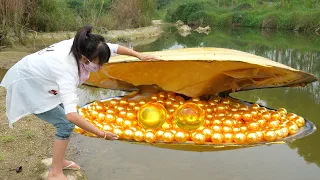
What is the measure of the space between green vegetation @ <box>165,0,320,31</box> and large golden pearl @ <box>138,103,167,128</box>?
1735cm

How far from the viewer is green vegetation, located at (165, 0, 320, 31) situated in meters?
19.4

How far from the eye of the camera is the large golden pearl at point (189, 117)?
2.81 meters

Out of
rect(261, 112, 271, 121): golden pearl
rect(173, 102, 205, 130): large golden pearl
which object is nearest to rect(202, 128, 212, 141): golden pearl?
rect(173, 102, 205, 130): large golden pearl

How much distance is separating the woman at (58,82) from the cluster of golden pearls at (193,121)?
67cm

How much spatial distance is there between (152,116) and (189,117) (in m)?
0.29

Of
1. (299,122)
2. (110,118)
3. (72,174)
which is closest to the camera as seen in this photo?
(72,174)

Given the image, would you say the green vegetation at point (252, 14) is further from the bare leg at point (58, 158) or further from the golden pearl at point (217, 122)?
the bare leg at point (58, 158)

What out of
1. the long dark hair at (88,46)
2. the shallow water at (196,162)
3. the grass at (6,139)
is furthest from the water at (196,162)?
the long dark hair at (88,46)

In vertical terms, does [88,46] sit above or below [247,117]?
above

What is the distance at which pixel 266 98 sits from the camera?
4879mm

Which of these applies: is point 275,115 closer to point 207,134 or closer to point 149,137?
point 207,134

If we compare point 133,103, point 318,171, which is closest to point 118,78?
point 133,103

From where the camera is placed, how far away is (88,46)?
6.35ft

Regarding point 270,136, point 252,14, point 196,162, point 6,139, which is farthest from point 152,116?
point 252,14
